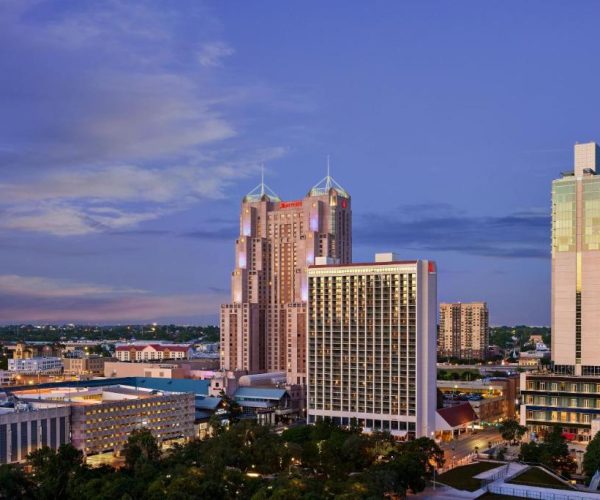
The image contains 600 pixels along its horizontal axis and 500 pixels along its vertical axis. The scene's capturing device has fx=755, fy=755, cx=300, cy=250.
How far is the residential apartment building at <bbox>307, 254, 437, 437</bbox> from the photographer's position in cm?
12156

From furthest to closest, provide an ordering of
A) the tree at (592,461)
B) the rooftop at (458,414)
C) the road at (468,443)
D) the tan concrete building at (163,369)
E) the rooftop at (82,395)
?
the tan concrete building at (163,369) < the rooftop at (458,414) < the rooftop at (82,395) < the road at (468,443) < the tree at (592,461)

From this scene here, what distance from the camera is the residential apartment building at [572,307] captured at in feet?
392

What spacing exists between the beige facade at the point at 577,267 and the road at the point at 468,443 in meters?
17.2

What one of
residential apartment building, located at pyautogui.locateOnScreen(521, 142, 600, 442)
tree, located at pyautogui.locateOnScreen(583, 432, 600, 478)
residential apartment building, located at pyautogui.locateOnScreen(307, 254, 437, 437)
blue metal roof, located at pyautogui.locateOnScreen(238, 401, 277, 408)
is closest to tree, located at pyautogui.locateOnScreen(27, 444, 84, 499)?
residential apartment building, located at pyautogui.locateOnScreen(307, 254, 437, 437)

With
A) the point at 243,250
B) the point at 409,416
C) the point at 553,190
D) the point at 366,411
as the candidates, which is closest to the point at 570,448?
the point at 409,416

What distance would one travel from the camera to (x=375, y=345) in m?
126

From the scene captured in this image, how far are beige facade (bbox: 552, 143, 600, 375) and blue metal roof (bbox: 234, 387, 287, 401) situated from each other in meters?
54.8

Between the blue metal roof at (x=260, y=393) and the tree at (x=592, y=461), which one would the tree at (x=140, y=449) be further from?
the blue metal roof at (x=260, y=393)

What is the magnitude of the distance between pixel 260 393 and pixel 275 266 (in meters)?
40.4

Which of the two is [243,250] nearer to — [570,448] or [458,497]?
[570,448]

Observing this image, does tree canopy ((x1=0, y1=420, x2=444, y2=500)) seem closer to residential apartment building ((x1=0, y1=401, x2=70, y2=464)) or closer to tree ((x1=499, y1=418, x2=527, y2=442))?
residential apartment building ((x1=0, y1=401, x2=70, y2=464))

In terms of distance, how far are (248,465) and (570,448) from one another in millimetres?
50373

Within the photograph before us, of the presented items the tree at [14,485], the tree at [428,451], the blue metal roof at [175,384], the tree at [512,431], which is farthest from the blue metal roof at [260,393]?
the tree at [14,485]

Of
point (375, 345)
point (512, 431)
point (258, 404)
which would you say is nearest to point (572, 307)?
point (512, 431)
